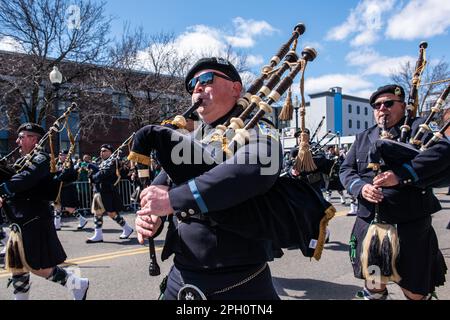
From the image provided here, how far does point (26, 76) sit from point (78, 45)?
2.82 m

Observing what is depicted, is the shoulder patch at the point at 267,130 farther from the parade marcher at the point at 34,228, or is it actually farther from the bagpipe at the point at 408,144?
the parade marcher at the point at 34,228

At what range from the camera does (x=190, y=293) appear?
202 centimetres

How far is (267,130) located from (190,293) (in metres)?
0.93

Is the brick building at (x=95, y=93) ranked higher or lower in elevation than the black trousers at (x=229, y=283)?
higher

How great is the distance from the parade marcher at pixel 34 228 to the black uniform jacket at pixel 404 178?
3.03 meters

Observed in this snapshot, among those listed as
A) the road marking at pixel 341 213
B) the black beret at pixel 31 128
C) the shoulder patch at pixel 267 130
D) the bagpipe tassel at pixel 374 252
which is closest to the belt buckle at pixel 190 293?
the shoulder patch at pixel 267 130

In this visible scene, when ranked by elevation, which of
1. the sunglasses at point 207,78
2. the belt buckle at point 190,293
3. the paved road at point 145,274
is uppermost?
the sunglasses at point 207,78

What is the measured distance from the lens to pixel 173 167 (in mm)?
1812

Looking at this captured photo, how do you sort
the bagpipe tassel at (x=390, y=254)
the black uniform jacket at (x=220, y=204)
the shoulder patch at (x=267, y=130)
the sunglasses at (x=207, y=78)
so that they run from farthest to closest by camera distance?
the bagpipe tassel at (x=390, y=254)
the sunglasses at (x=207, y=78)
the shoulder patch at (x=267, y=130)
the black uniform jacket at (x=220, y=204)

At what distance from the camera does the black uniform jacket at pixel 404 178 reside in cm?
290

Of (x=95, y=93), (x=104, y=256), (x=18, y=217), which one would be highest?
(x=95, y=93)

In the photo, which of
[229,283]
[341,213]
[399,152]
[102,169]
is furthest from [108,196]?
[229,283]

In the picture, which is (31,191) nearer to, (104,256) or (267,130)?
(104,256)
